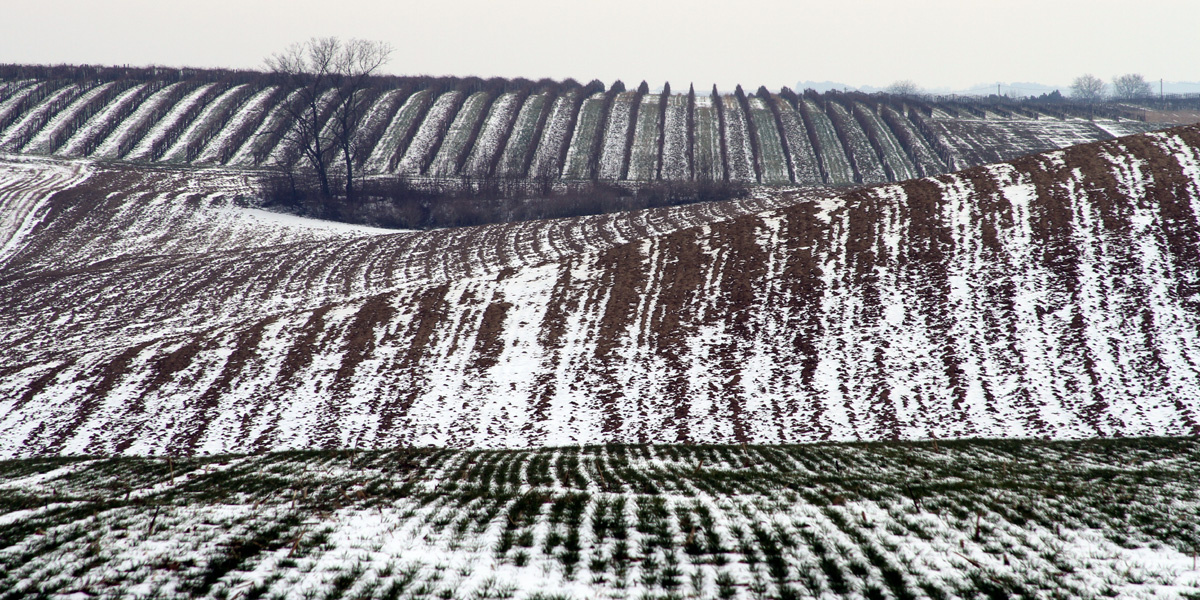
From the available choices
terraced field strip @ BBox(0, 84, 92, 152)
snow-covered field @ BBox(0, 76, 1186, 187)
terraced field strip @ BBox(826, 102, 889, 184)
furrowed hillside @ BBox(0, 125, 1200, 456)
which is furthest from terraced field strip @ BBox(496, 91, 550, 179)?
terraced field strip @ BBox(0, 84, 92, 152)

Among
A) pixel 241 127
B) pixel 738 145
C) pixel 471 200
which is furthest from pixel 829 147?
pixel 241 127

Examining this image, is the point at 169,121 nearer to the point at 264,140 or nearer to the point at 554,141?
the point at 264,140

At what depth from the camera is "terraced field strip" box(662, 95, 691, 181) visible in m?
72.0

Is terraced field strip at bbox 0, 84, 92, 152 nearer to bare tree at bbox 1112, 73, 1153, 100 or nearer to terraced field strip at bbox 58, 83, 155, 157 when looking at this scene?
terraced field strip at bbox 58, 83, 155, 157

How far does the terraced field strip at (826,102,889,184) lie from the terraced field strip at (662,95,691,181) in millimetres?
19588

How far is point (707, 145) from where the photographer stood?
79.2 meters

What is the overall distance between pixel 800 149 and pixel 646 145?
19.1 metres

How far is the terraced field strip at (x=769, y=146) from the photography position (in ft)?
230

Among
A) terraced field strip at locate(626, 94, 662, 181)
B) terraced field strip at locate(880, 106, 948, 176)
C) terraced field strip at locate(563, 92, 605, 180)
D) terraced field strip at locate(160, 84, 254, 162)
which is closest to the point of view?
terraced field strip at locate(160, 84, 254, 162)

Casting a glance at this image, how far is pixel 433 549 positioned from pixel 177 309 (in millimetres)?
29947

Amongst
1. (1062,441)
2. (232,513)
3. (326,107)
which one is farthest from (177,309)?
(326,107)

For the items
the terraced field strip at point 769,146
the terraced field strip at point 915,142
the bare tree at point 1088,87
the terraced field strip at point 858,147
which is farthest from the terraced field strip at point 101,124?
the bare tree at point 1088,87

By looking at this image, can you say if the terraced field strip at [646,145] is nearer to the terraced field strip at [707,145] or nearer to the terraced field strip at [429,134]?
the terraced field strip at [707,145]

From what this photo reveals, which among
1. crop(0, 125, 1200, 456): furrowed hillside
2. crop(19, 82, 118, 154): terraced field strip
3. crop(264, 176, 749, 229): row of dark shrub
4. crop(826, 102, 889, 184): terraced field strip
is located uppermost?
crop(19, 82, 118, 154): terraced field strip
